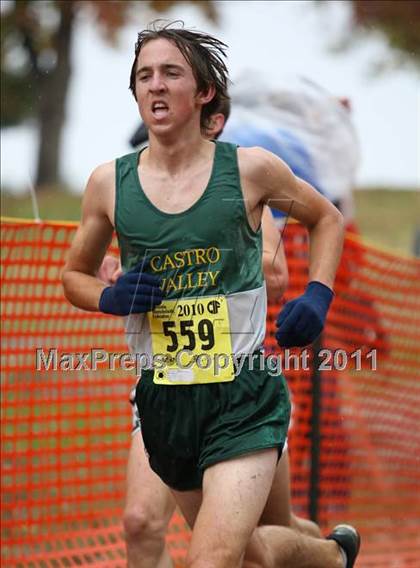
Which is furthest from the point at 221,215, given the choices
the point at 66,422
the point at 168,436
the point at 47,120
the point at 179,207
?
the point at 47,120

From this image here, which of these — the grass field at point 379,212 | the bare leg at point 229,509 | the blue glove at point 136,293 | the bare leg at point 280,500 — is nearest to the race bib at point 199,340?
the blue glove at point 136,293

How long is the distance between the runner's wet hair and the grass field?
10.0 m

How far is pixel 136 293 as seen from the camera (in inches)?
163

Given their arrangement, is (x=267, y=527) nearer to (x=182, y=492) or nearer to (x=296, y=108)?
(x=182, y=492)

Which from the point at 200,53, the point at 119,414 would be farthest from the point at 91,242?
the point at 119,414

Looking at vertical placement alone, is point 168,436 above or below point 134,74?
below

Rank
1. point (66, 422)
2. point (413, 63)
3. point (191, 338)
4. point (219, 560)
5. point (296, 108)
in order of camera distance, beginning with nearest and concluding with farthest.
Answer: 1. point (219, 560)
2. point (191, 338)
3. point (66, 422)
4. point (296, 108)
5. point (413, 63)

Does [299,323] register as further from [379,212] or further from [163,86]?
[379,212]

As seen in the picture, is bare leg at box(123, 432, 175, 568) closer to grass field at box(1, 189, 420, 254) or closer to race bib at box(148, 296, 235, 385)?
race bib at box(148, 296, 235, 385)

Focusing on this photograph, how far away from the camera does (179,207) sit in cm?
422

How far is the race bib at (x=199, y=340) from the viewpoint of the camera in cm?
419

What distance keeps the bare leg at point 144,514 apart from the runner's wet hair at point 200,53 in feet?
4.56

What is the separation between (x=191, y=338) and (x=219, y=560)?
743 mm

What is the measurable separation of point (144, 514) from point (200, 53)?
1.78m
